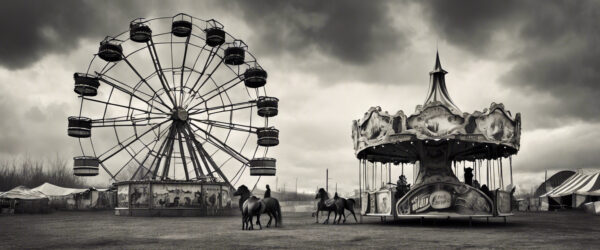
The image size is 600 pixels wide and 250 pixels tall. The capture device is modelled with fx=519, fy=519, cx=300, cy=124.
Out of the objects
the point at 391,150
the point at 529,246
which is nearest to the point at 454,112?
the point at 391,150

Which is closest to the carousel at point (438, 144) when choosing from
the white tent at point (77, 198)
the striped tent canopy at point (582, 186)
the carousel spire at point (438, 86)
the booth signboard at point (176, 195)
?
the carousel spire at point (438, 86)

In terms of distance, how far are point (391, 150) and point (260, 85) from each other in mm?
16413

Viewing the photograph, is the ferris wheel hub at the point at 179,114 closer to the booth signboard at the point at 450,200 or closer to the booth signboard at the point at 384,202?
the booth signboard at the point at 384,202

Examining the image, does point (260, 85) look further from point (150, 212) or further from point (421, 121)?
point (421, 121)

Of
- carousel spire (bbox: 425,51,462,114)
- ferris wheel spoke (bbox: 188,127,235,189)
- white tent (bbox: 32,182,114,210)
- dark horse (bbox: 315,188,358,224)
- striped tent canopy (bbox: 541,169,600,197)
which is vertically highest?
carousel spire (bbox: 425,51,462,114)

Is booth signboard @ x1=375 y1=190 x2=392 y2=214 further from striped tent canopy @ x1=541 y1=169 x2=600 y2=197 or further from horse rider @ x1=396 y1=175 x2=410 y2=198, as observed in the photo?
striped tent canopy @ x1=541 y1=169 x2=600 y2=197

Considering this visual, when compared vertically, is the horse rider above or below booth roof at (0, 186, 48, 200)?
above

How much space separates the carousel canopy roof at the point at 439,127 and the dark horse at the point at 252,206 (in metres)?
4.45

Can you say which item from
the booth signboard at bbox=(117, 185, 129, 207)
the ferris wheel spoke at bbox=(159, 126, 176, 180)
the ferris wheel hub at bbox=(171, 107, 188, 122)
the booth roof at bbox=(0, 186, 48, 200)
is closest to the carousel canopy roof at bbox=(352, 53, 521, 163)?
the ferris wheel spoke at bbox=(159, 126, 176, 180)

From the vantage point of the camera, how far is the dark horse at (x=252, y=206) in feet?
52.2

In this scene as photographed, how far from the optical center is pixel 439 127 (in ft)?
57.5

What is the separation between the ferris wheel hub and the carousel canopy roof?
53.4 feet

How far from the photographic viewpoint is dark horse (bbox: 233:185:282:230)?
1591 cm

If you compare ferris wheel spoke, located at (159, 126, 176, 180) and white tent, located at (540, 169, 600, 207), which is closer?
ferris wheel spoke, located at (159, 126, 176, 180)
